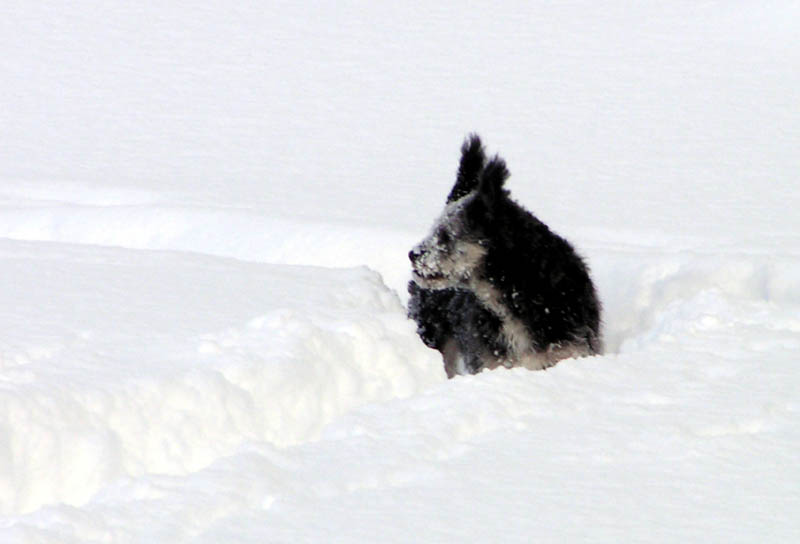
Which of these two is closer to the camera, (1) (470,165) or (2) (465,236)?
(2) (465,236)

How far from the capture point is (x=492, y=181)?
6.40 meters

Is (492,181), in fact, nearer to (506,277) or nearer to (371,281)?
(506,277)

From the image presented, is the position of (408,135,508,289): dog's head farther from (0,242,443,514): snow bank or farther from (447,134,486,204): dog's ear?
(0,242,443,514): snow bank

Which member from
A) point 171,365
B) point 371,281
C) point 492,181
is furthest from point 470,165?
point 171,365

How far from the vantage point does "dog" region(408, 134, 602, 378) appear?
20.9 ft

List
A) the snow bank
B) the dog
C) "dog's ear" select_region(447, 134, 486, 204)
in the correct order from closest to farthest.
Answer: the snow bank → the dog → "dog's ear" select_region(447, 134, 486, 204)

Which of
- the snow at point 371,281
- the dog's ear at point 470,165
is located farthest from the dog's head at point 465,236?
the snow at point 371,281

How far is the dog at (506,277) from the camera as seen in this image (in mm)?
A: 6379

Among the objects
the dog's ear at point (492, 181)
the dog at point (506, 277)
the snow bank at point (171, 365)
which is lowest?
the snow bank at point (171, 365)

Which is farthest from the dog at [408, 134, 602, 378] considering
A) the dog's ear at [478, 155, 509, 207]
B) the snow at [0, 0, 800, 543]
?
the snow at [0, 0, 800, 543]

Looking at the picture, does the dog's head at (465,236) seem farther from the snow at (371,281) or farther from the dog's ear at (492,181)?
the snow at (371,281)

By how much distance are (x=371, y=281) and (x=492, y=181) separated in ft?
2.69

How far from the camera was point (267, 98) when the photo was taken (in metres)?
14.8

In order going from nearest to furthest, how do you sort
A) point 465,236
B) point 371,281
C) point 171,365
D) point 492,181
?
1. point 171,365
2. point 492,181
3. point 465,236
4. point 371,281
